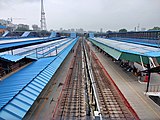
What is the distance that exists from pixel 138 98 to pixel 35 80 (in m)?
10.2

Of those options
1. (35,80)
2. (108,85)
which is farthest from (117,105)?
(35,80)

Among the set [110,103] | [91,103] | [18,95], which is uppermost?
[18,95]

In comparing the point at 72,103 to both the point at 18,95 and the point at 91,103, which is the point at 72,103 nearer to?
the point at 91,103

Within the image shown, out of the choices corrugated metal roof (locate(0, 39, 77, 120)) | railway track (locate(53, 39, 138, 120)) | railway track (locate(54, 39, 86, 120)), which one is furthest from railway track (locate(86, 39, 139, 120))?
corrugated metal roof (locate(0, 39, 77, 120))

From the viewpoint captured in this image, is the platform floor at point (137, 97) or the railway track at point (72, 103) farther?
the platform floor at point (137, 97)

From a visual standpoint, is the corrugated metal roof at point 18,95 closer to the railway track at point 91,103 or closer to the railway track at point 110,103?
the railway track at point 91,103

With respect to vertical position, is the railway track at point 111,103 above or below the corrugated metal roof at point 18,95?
below

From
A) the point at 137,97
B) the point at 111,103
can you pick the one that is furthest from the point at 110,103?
the point at 137,97

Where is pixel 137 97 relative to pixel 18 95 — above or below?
below

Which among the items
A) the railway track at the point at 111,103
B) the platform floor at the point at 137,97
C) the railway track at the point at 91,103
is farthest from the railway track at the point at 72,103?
the platform floor at the point at 137,97

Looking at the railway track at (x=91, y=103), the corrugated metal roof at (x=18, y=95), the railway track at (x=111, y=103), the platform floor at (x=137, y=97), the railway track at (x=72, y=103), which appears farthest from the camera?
the platform floor at (x=137, y=97)

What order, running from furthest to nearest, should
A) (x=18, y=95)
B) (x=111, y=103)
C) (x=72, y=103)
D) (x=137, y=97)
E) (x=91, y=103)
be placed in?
(x=137, y=97)
(x=111, y=103)
(x=72, y=103)
(x=91, y=103)
(x=18, y=95)

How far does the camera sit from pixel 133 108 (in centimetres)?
1490

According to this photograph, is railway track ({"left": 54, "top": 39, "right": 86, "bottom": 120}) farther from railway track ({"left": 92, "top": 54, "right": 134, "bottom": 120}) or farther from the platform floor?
the platform floor
